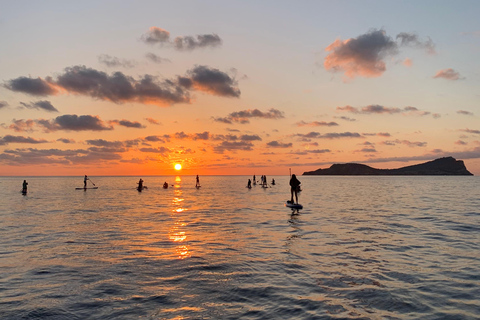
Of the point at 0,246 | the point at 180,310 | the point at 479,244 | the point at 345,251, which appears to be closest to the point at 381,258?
the point at 345,251

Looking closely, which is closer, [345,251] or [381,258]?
[381,258]

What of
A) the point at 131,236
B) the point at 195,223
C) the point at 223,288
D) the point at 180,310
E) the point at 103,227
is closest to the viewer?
the point at 180,310

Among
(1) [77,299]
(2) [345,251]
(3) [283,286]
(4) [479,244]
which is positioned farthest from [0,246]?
(4) [479,244]

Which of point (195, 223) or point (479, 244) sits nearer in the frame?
point (479, 244)

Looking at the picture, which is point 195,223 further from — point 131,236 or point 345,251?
point 345,251

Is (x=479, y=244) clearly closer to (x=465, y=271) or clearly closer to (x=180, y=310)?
(x=465, y=271)

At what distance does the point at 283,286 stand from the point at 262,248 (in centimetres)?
587

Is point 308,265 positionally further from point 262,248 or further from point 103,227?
point 103,227

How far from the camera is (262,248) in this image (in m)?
16.2

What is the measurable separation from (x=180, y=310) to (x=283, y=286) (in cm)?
345

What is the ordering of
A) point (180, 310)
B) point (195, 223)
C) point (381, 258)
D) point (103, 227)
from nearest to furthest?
point (180, 310)
point (381, 258)
point (103, 227)
point (195, 223)

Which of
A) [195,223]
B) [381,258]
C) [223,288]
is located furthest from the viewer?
[195,223]

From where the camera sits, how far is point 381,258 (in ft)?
45.6

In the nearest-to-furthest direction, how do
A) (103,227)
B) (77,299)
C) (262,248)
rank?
(77,299) < (262,248) < (103,227)
